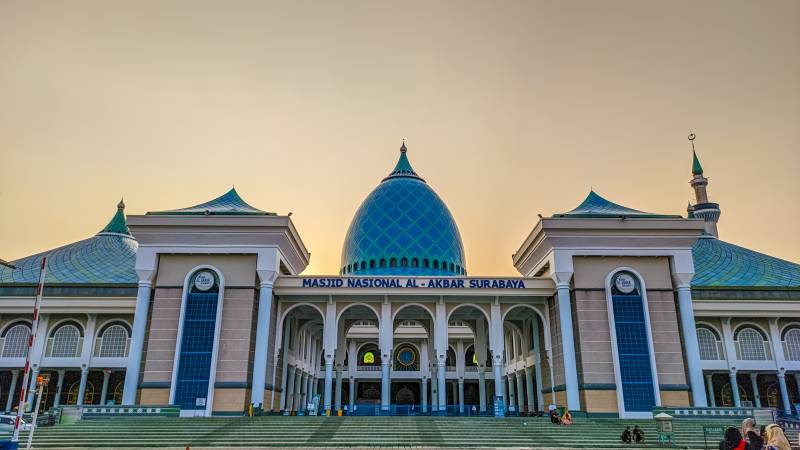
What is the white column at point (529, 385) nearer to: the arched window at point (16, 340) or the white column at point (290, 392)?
the white column at point (290, 392)

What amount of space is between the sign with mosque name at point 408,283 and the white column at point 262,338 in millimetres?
2294

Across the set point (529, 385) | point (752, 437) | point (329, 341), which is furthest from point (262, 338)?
point (752, 437)

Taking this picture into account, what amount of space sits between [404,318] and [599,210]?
46.8 feet

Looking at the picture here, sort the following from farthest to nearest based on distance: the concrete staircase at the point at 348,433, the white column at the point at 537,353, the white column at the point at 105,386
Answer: the white column at the point at 105,386 → the white column at the point at 537,353 → the concrete staircase at the point at 348,433

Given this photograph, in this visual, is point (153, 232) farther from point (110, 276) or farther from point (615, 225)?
point (615, 225)

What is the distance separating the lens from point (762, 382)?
129 feet

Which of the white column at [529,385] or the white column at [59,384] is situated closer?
the white column at [59,384]

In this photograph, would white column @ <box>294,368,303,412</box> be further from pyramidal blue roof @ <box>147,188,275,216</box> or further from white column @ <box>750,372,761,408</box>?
white column @ <box>750,372,761,408</box>

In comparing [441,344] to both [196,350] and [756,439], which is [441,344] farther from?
[756,439]

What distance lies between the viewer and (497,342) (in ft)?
109

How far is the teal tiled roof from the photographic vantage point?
4031cm

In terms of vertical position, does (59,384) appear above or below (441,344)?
below

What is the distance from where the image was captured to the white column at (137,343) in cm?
2997

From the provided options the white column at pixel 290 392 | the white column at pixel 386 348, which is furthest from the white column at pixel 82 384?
the white column at pixel 386 348
